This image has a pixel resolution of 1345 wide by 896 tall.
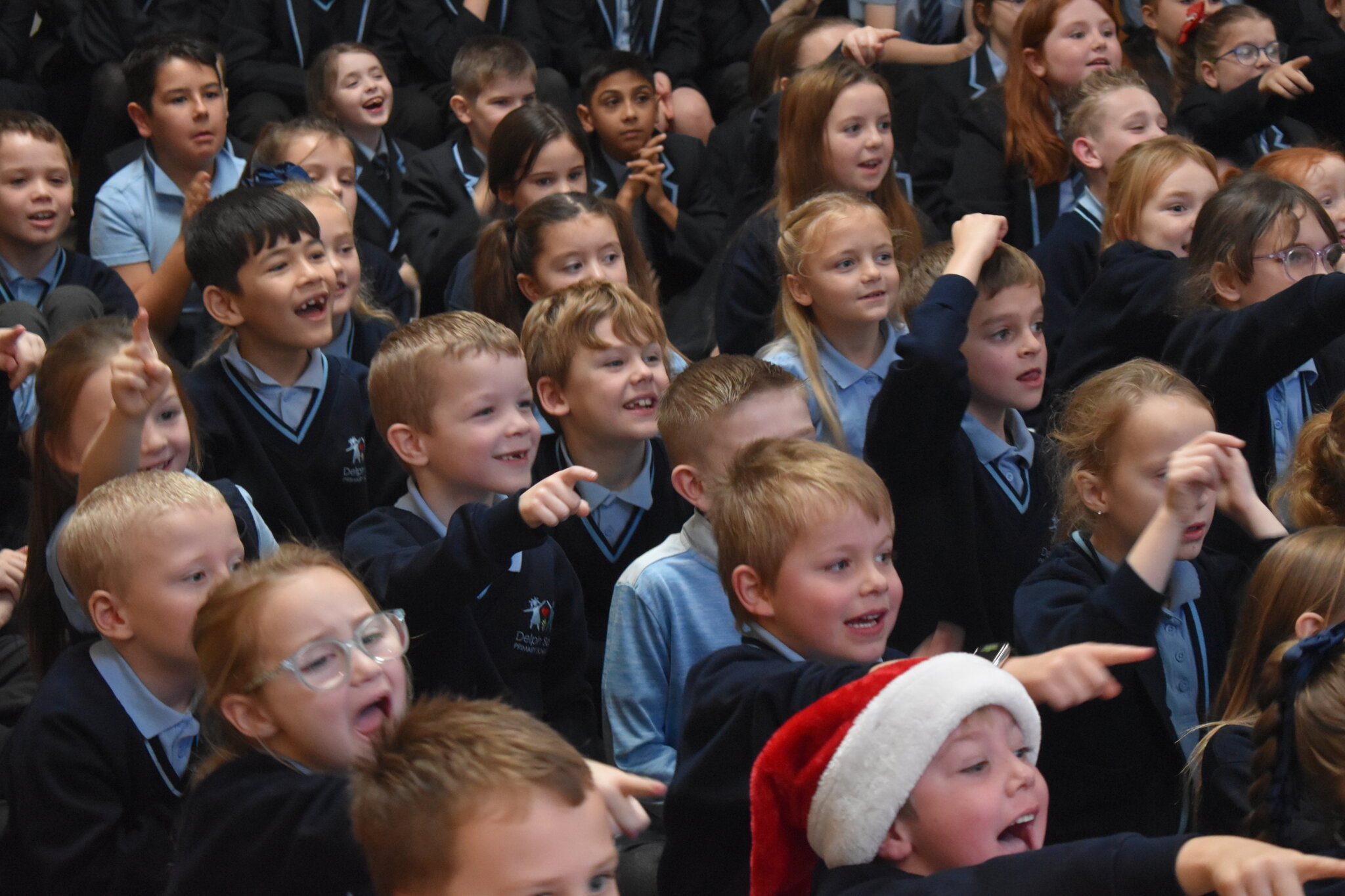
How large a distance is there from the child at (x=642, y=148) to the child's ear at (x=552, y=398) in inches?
70.0

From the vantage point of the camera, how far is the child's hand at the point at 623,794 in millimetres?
1700

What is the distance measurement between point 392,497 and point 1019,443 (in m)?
1.36

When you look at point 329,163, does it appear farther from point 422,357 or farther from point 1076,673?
point 1076,673

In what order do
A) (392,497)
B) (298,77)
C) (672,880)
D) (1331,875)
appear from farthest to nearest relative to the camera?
(298,77), (392,497), (672,880), (1331,875)

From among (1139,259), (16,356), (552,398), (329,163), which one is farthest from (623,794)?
(329,163)

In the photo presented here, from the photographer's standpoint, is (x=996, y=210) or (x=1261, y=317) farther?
(x=996, y=210)

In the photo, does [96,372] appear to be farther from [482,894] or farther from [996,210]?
[996,210]

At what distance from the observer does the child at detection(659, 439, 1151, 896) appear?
1.98 m

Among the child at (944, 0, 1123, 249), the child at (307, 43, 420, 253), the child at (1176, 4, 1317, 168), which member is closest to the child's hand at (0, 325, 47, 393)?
the child at (307, 43, 420, 253)

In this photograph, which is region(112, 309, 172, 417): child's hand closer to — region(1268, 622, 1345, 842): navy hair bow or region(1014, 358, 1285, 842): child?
region(1014, 358, 1285, 842): child

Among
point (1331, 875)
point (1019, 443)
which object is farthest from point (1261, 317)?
point (1331, 875)

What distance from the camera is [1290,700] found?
1852 millimetres

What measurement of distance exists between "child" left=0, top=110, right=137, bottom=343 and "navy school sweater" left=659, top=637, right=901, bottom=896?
Result: 2.46m

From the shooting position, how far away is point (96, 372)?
2863mm
